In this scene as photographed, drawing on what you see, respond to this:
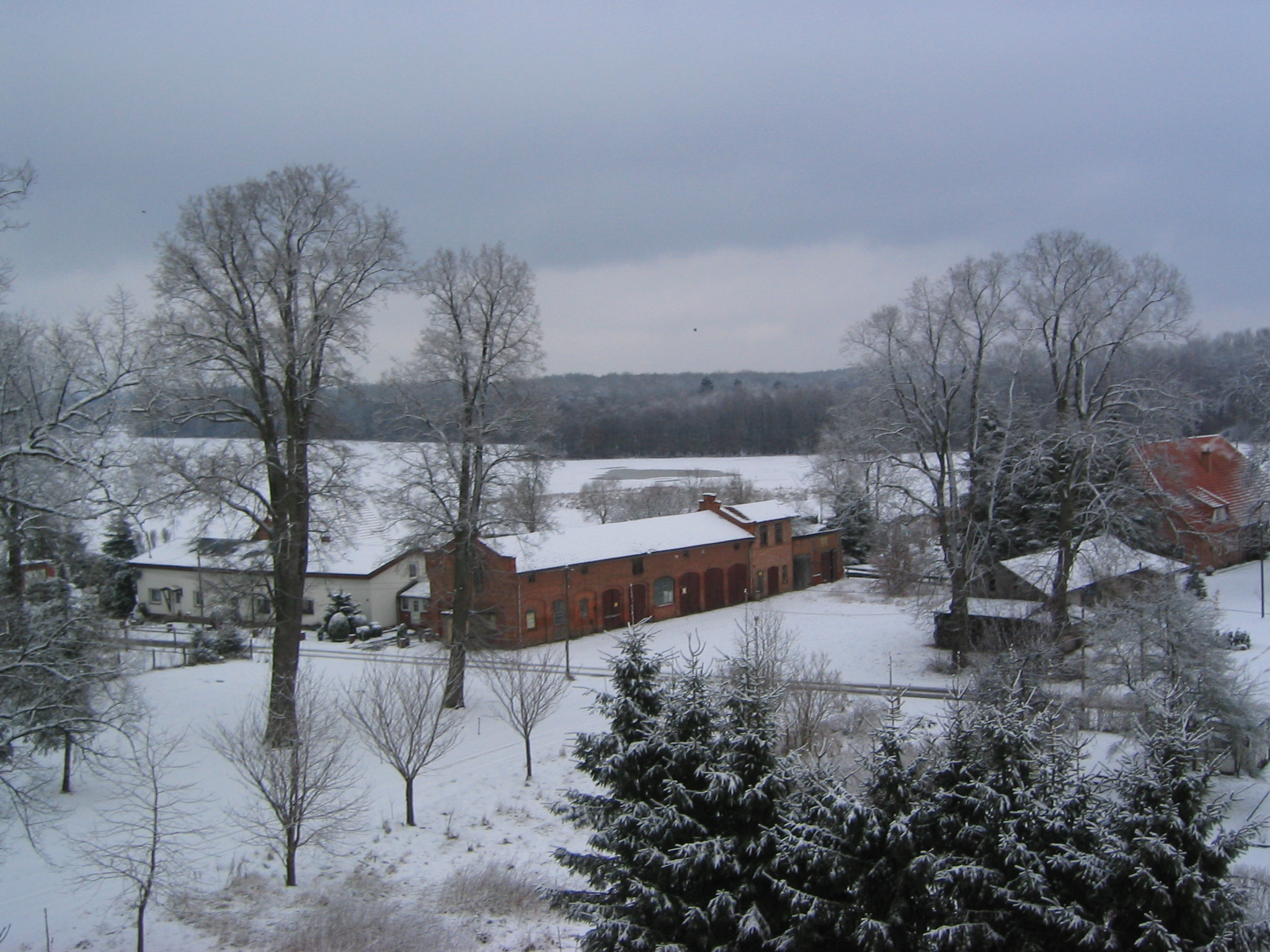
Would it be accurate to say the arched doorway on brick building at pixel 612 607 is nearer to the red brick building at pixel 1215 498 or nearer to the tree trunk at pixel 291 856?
the red brick building at pixel 1215 498

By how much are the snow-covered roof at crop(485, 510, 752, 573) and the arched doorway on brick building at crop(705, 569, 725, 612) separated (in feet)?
5.08

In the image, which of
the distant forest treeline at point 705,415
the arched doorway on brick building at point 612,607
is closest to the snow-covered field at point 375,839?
the arched doorway on brick building at point 612,607

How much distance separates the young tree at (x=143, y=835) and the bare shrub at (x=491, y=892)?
4239 millimetres

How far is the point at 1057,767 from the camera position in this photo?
8258mm

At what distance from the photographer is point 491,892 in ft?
47.7

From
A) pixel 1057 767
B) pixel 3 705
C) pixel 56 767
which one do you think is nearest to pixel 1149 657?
pixel 1057 767

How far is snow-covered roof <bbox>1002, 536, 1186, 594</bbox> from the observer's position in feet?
91.1

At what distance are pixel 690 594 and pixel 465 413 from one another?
20.1 meters

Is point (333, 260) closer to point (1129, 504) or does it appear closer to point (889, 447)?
point (889, 447)

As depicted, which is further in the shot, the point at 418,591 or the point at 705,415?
the point at 705,415

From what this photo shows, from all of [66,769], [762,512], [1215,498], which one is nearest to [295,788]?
[66,769]

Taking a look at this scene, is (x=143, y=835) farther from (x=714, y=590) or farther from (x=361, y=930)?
(x=714, y=590)

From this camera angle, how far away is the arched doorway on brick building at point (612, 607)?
38.3 m

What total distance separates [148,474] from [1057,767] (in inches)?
578
